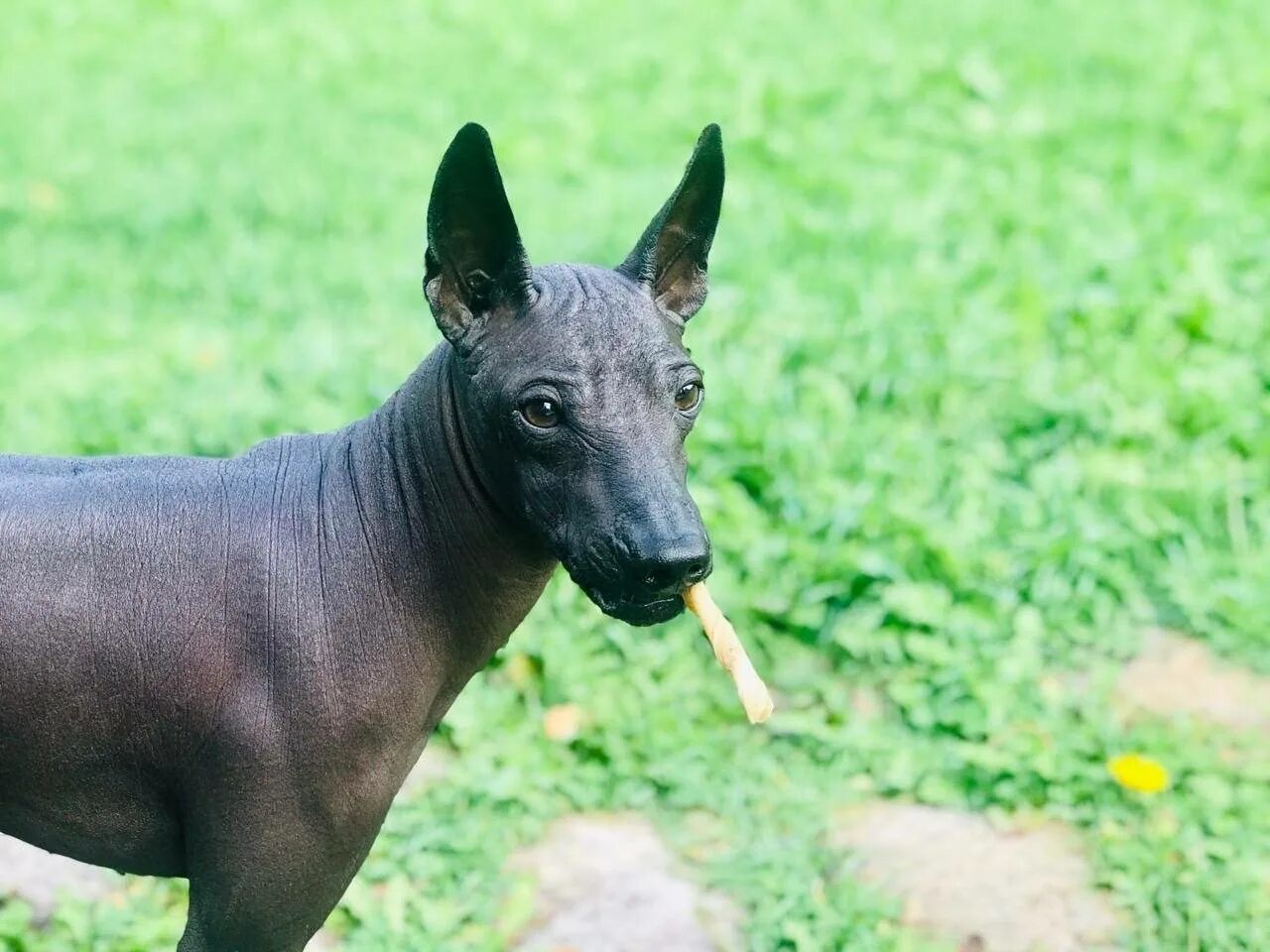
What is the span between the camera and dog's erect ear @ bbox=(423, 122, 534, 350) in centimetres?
281

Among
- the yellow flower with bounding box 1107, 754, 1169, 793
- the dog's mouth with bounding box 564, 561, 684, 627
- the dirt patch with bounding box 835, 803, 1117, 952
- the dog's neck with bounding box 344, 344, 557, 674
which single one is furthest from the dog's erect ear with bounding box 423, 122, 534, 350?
the yellow flower with bounding box 1107, 754, 1169, 793

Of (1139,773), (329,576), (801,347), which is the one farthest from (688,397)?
(801,347)

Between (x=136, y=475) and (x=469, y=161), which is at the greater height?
(x=469, y=161)

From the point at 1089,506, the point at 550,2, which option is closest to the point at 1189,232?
the point at 1089,506

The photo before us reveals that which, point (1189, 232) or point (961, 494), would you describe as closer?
point (961, 494)

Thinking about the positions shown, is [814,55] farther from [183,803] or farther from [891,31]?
[183,803]

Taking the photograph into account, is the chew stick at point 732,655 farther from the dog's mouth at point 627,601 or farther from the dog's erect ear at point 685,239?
the dog's erect ear at point 685,239

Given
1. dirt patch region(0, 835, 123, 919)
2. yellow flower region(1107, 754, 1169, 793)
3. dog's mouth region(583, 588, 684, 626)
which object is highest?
dog's mouth region(583, 588, 684, 626)

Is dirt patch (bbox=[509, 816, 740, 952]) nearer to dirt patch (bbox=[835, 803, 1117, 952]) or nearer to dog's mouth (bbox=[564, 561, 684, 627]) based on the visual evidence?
dirt patch (bbox=[835, 803, 1117, 952])

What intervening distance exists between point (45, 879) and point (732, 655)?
230 centimetres

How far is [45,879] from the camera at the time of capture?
4270 mm

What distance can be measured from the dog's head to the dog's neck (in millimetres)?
54

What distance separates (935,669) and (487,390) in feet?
8.08

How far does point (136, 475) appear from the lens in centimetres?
306
